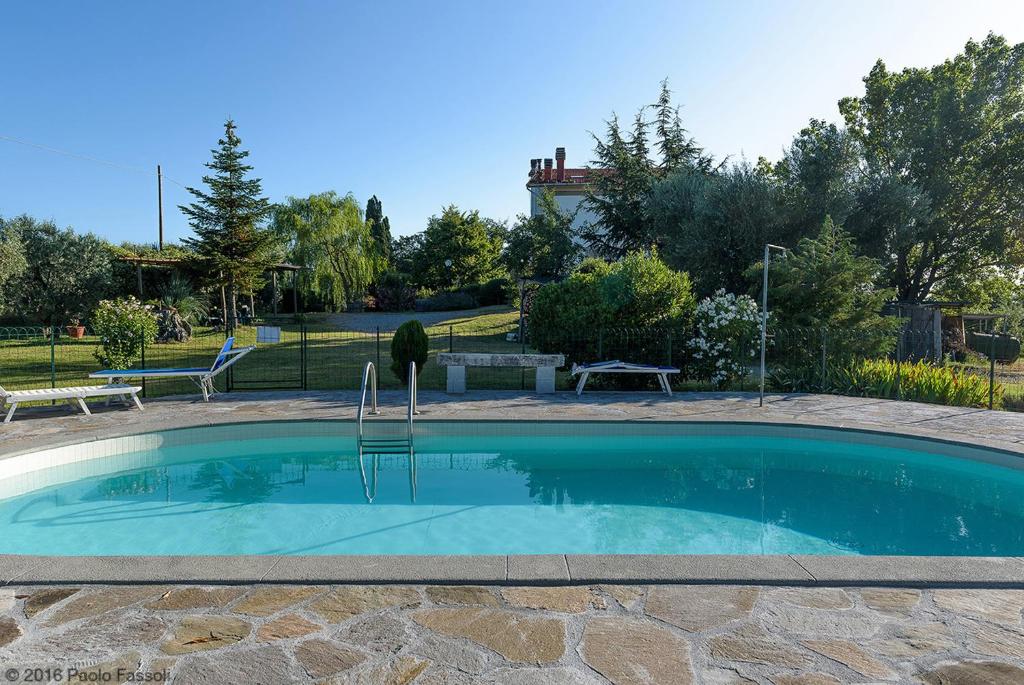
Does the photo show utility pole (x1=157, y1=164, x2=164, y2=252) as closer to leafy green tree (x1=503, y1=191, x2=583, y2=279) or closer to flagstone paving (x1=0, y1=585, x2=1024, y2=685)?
leafy green tree (x1=503, y1=191, x2=583, y2=279)

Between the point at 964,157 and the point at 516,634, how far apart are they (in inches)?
1012

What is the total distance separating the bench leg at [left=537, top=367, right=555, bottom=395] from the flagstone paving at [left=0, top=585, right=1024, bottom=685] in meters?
8.14

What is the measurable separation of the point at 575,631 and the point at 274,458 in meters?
6.11

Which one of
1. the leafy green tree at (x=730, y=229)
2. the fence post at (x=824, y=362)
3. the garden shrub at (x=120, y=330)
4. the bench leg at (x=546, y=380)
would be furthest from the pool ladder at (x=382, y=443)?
the leafy green tree at (x=730, y=229)

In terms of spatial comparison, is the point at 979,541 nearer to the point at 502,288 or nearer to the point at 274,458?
the point at 274,458

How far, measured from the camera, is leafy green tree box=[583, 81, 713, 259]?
76.1 feet

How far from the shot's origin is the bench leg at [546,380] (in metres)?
11.6

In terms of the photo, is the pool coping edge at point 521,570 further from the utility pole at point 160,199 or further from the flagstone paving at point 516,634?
the utility pole at point 160,199

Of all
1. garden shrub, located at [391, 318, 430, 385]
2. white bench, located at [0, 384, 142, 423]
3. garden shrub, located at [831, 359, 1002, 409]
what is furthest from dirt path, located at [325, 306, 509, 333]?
garden shrub, located at [831, 359, 1002, 409]

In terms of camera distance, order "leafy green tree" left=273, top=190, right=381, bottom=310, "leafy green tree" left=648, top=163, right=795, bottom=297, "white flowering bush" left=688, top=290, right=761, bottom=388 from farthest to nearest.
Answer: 1. "leafy green tree" left=273, top=190, right=381, bottom=310
2. "leafy green tree" left=648, top=163, right=795, bottom=297
3. "white flowering bush" left=688, top=290, right=761, bottom=388

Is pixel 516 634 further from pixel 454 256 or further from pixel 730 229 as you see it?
pixel 454 256

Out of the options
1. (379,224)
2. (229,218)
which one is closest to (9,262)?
(229,218)

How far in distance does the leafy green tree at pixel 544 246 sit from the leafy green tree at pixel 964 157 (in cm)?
1153

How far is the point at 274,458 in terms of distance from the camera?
26.6 feet
